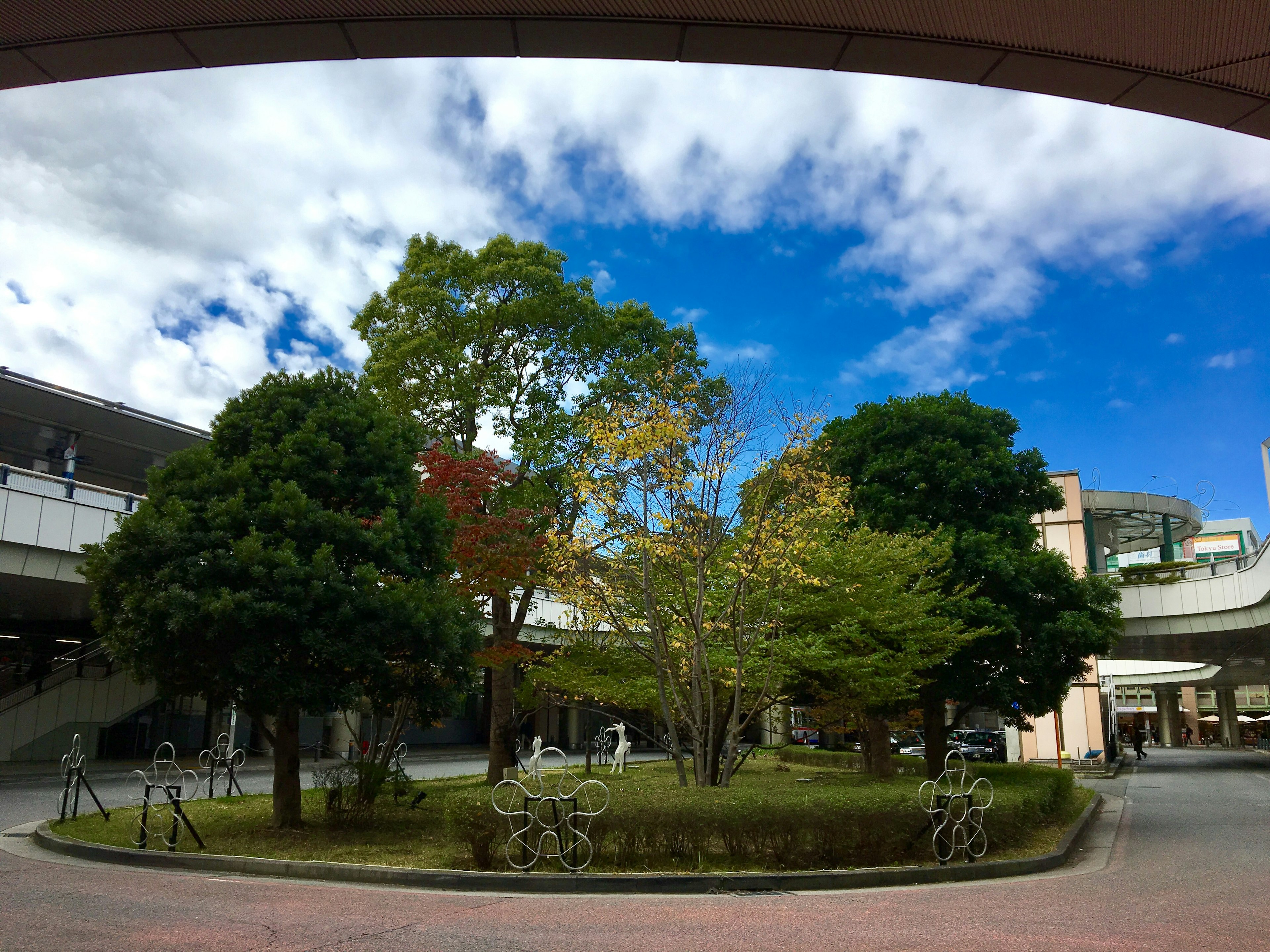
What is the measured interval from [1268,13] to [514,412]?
17.6 m

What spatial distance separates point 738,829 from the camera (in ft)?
33.5

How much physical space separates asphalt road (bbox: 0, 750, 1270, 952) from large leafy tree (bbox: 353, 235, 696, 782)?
11.1 m

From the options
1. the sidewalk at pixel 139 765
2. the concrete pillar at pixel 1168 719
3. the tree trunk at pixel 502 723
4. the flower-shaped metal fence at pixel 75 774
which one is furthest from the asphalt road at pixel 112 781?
the concrete pillar at pixel 1168 719

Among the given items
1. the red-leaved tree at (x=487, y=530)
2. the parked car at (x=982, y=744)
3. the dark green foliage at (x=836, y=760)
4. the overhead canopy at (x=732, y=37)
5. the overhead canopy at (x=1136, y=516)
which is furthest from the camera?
the overhead canopy at (x=1136, y=516)

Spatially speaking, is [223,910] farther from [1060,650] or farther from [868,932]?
[1060,650]

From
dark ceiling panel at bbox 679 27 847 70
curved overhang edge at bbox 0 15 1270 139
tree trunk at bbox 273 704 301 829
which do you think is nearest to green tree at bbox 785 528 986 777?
tree trunk at bbox 273 704 301 829

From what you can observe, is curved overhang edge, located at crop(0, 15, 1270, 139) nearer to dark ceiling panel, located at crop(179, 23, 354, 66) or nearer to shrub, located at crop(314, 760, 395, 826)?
dark ceiling panel, located at crop(179, 23, 354, 66)

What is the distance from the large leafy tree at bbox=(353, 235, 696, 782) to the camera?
2042 centimetres

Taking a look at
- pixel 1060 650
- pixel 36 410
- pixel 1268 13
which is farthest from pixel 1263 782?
pixel 36 410

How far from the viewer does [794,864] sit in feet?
33.9

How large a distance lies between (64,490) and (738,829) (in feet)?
64.4

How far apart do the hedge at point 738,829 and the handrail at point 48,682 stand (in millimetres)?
21175

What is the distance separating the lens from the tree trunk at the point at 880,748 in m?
22.6

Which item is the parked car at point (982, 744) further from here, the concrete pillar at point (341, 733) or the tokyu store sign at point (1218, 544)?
the tokyu store sign at point (1218, 544)
